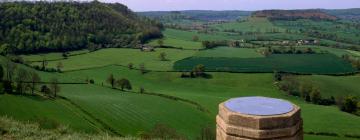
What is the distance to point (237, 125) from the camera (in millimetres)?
5145

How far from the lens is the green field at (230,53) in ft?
324

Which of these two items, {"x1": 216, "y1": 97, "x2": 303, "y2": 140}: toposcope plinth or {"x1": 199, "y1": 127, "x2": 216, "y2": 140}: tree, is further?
{"x1": 199, "y1": 127, "x2": 216, "y2": 140}: tree

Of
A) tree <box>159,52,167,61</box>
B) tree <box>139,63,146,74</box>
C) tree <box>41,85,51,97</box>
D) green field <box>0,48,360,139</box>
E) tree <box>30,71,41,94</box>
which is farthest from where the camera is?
tree <box>159,52,167,61</box>

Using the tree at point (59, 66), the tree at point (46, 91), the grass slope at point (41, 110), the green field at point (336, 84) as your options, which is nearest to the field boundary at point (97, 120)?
the grass slope at point (41, 110)

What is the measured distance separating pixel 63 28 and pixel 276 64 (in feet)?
187

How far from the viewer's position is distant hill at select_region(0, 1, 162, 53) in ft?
311

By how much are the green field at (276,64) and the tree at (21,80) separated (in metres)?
32.0

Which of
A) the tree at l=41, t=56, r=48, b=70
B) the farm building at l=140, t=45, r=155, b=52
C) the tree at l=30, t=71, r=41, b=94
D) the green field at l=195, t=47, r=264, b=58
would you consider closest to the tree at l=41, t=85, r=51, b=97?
the tree at l=30, t=71, r=41, b=94

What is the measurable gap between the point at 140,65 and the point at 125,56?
491 inches

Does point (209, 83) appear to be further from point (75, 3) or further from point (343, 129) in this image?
point (75, 3)

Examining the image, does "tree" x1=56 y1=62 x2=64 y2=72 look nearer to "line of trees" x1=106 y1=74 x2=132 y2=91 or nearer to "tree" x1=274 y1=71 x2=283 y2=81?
"line of trees" x1=106 y1=74 x2=132 y2=91

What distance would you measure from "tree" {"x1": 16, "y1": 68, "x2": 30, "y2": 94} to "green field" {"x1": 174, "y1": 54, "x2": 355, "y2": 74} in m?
32.0

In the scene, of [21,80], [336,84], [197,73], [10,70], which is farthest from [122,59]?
[336,84]

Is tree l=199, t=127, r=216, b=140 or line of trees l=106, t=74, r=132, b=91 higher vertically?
tree l=199, t=127, r=216, b=140
